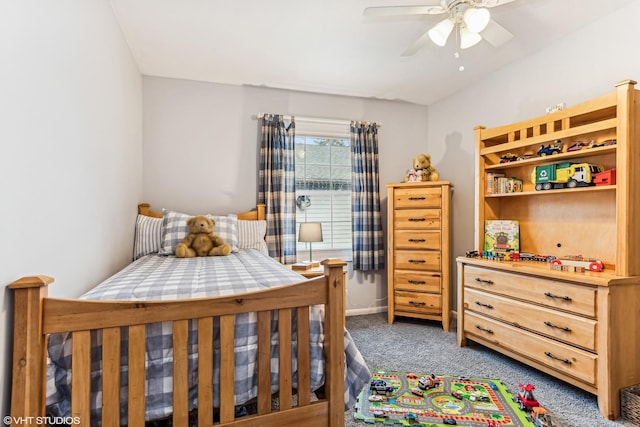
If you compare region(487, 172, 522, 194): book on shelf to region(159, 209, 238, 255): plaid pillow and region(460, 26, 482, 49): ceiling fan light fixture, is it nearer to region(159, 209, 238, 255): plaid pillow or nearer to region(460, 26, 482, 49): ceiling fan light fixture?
region(460, 26, 482, 49): ceiling fan light fixture

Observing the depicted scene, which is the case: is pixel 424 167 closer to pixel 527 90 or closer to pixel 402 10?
pixel 527 90

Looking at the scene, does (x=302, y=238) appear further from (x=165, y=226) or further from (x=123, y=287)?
(x=123, y=287)

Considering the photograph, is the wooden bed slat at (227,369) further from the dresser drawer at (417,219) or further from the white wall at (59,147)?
the dresser drawer at (417,219)

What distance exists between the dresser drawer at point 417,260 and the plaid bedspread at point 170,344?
1.88m

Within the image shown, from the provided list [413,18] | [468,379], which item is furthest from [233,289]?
[413,18]

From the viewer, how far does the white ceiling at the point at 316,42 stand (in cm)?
209

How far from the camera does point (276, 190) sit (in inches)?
128

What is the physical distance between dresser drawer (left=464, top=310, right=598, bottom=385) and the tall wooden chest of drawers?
1.64 ft

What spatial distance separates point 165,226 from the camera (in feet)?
8.71

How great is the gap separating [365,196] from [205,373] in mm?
2654

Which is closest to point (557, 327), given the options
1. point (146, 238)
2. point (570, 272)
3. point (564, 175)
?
point (570, 272)

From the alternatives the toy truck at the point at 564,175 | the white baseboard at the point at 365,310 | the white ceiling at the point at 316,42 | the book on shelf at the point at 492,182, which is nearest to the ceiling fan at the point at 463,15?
the white ceiling at the point at 316,42

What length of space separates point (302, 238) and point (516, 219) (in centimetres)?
186

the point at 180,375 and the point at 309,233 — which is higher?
the point at 309,233
